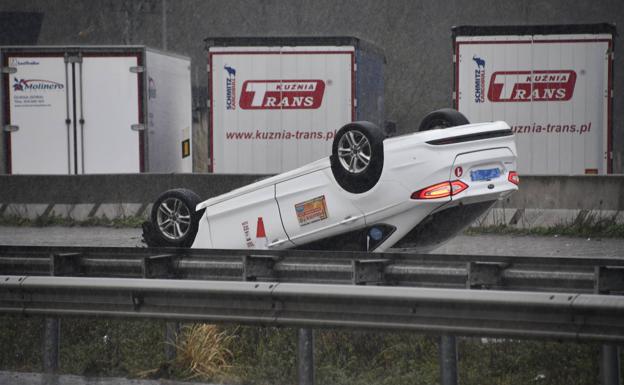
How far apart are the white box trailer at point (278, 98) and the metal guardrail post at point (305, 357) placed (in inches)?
572

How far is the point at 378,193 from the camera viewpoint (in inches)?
379

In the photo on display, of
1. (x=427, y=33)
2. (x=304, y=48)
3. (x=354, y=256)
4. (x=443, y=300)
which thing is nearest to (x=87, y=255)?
(x=354, y=256)

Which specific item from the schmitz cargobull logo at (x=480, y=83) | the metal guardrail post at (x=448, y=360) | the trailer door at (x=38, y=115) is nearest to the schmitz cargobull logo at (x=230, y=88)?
the trailer door at (x=38, y=115)

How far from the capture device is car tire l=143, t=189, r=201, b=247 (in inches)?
424

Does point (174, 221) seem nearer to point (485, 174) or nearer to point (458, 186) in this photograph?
point (458, 186)

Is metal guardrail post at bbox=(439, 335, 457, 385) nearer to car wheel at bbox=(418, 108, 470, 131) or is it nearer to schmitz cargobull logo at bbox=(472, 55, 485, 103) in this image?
car wheel at bbox=(418, 108, 470, 131)

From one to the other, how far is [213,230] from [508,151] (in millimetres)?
2792

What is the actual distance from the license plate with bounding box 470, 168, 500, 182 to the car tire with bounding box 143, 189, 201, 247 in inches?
107

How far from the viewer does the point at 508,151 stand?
31.5 feet

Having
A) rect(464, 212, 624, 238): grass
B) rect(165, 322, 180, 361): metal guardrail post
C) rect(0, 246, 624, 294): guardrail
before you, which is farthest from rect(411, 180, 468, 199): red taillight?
rect(464, 212, 624, 238): grass

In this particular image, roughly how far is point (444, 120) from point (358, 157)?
943mm

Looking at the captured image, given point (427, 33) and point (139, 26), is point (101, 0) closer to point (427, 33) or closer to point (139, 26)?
point (139, 26)

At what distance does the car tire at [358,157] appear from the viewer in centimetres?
947

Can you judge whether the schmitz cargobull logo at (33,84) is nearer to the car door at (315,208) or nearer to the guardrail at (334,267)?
the car door at (315,208)
